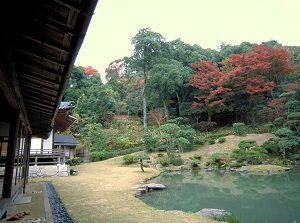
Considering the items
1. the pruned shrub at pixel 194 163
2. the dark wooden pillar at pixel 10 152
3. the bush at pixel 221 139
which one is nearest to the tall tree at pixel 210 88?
the bush at pixel 221 139

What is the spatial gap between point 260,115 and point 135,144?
11334mm

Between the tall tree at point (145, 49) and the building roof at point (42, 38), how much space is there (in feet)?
65.0

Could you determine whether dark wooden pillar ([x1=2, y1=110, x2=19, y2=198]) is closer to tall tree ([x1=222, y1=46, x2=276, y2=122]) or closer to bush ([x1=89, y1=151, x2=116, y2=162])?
bush ([x1=89, y1=151, x2=116, y2=162])

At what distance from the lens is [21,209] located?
4273 millimetres

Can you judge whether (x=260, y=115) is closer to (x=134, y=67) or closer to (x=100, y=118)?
(x=134, y=67)

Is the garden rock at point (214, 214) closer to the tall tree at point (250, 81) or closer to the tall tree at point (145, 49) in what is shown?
the tall tree at point (250, 81)

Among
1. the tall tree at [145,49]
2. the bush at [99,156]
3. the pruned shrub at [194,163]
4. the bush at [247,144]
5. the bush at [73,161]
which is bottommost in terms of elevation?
the pruned shrub at [194,163]

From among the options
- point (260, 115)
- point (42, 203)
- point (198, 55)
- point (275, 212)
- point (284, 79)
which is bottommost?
point (275, 212)

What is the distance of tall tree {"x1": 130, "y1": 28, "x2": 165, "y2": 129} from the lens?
22.1 m

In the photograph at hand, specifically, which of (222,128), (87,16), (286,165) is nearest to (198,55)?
(222,128)

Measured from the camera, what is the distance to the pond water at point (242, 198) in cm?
538

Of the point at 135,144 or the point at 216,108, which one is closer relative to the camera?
the point at 135,144

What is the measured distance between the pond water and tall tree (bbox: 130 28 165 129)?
1382cm

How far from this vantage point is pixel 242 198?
693 cm
